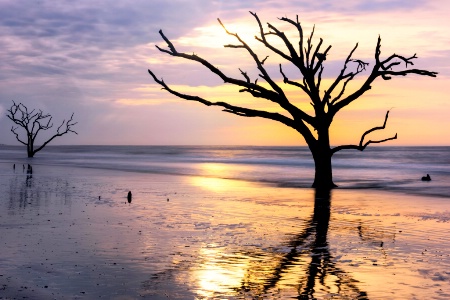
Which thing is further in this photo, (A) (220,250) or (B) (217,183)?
(B) (217,183)

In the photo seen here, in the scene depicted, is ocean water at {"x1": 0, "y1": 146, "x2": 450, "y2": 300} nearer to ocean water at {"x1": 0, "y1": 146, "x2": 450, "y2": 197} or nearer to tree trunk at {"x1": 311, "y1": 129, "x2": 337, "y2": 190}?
tree trunk at {"x1": 311, "y1": 129, "x2": 337, "y2": 190}

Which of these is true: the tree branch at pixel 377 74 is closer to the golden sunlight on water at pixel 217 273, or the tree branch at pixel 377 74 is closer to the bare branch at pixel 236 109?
the bare branch at pixel 236 109

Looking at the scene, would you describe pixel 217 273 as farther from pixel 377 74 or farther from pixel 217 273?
pixel 377 74

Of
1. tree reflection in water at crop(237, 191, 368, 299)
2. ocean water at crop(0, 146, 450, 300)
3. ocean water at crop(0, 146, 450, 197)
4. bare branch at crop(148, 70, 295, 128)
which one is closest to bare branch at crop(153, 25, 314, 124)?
bare branch at crop(148, 70, 295, 128)

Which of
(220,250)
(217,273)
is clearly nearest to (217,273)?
(217,273)

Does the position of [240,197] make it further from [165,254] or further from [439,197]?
[165,254]

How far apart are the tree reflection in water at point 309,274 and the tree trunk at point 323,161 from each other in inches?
556

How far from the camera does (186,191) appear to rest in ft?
76.8

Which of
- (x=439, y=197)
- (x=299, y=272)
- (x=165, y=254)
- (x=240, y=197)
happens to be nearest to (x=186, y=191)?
(x=240, y=197)

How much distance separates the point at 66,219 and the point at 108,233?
2598 millimetres

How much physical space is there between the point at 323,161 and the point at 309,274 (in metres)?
18.4

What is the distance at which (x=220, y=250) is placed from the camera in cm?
1002

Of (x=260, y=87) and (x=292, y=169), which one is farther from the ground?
(x=260, y=87)

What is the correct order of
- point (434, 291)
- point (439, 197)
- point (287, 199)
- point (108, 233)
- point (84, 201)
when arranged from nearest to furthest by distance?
1. point (434, 291)
2. point (108, 233)
3. point (84, 201)
4. point (287, 199)
5. point (439, 197)
